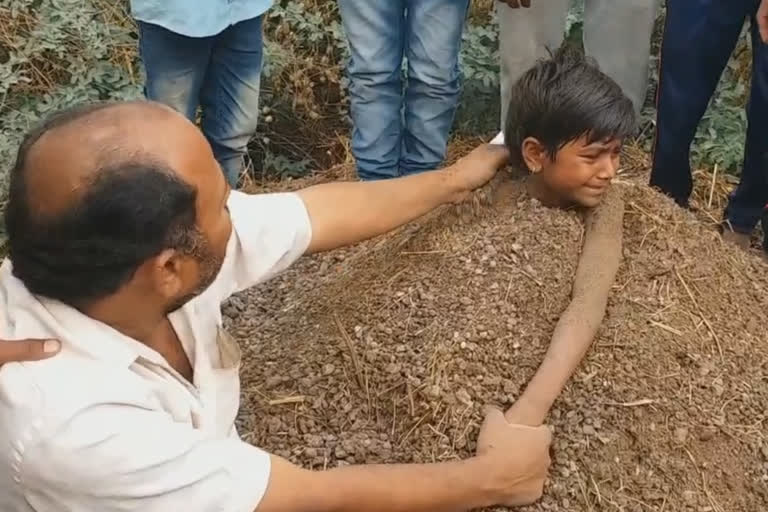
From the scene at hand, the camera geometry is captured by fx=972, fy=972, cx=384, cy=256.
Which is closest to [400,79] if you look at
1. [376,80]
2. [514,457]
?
[376,80]

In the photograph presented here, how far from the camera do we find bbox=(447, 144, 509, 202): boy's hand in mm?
2273

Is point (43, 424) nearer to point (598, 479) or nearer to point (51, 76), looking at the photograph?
point (598, 479)

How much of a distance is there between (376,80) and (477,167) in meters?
0.90

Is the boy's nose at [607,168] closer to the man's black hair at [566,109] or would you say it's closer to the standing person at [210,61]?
the man's black hair at [566,109]

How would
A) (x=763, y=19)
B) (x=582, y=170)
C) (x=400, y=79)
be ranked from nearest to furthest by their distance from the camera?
(x=582, y=170) < (x=763, y=19) < (x=400, y=79)

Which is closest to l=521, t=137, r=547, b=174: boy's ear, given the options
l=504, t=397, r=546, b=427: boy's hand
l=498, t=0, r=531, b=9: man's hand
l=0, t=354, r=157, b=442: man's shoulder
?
l=504, t=397, r=546, b=427: boy's hand

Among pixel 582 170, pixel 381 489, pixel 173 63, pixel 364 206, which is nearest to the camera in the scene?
pixel 381 489

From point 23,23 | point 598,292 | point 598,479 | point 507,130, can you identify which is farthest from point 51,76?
point 598,479

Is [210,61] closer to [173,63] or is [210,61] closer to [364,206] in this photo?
[173,63]

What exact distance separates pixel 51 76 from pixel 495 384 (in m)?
2.93

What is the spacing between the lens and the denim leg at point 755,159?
3010mm

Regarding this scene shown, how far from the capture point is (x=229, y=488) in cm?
138

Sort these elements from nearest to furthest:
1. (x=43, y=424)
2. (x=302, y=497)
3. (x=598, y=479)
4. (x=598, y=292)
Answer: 1. (x=43, y=424)
2. (x=302, y=497)
3. (x=598, y=479)
4. (x=598, y=292)

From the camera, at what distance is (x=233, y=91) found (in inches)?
125
